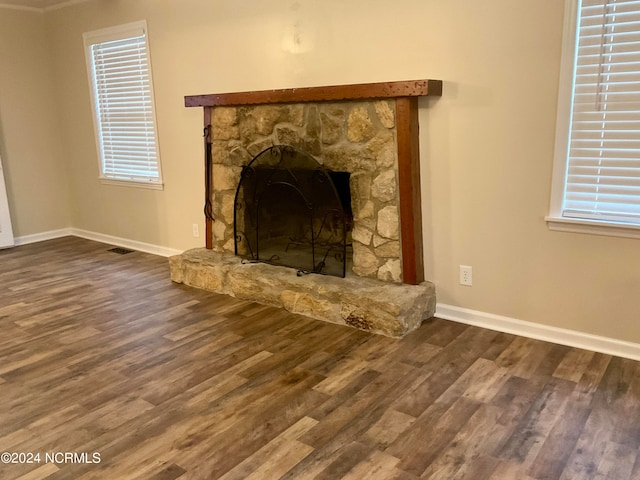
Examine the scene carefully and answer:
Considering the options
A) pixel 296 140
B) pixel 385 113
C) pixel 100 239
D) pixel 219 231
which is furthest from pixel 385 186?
pixel 100 239

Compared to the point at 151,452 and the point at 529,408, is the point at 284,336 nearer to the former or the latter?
the point at 151,452

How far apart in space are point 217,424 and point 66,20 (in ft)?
15.6

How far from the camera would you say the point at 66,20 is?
5297 mm

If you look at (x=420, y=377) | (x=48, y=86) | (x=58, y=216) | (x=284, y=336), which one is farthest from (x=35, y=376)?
(x=48, y=86)

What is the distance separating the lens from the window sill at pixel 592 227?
264 cm

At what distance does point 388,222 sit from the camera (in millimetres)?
3281

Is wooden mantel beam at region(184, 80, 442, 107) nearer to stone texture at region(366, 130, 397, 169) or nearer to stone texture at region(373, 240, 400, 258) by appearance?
stone texture at region(366, 130, 397, 169)

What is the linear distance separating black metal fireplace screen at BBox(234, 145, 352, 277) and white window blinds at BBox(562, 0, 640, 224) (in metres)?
1.41

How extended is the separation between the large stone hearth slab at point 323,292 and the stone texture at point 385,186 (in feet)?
1.80

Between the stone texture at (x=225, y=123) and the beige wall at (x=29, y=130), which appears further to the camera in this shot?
the beige wall at (x=29, y=130)

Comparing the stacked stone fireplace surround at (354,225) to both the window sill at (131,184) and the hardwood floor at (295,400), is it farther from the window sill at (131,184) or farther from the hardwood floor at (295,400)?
the window sill at (131,184)

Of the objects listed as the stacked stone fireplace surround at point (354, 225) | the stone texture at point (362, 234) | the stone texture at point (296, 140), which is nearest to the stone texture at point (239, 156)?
the stacked stone fireplace surround at point (354, 225)

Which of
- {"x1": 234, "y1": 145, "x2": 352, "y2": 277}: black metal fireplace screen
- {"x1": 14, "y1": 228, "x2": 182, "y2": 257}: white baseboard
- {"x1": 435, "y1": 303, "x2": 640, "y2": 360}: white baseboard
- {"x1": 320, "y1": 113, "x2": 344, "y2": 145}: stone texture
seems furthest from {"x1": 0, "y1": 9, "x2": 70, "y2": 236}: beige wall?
{"x1": 435, "y1": 303, "x2": 640, "y2": 360}: white baseboard

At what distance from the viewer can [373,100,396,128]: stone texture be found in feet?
10.3
